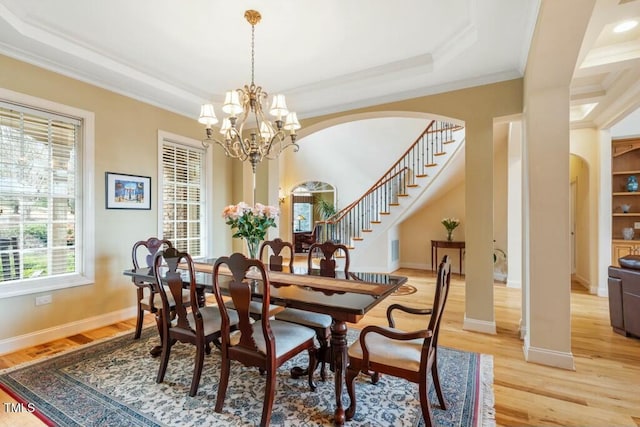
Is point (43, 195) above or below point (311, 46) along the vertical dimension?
below

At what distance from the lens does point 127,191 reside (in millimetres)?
→ 3736

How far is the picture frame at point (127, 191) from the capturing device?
3551 millimetres

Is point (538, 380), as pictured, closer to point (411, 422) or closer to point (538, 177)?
point (411, 422)

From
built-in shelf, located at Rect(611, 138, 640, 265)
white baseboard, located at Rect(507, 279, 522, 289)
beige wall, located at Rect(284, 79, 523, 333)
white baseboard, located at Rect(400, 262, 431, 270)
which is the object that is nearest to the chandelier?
beige wall, located at Rect(284, 79, 523, 333)

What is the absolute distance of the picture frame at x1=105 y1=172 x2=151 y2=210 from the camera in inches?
140

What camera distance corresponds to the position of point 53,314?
3.12 meters

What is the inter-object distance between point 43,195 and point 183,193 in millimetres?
1649

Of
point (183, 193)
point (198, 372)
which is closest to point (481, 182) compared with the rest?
point (198, 372)

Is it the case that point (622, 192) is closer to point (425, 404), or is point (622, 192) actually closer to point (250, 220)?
point (425, 404)

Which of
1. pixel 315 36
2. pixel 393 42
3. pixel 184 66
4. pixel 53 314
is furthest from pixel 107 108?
pixel 393 42

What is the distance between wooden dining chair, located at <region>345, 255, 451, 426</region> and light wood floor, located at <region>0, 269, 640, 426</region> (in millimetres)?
622

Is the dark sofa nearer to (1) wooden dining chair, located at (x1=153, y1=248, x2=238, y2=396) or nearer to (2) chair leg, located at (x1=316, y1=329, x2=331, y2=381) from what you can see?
(2) chair leg, located at (x1=316, y1=329, x2=331, y2=381)

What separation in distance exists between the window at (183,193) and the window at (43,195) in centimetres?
92

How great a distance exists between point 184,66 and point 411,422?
3.90m
